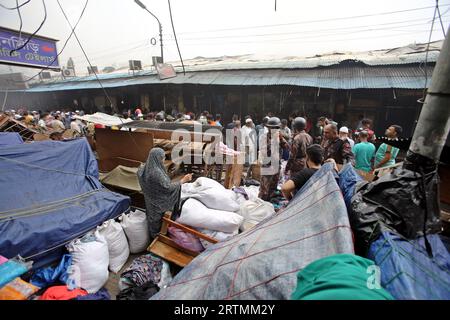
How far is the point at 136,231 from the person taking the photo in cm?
329

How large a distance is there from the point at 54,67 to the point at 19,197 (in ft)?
15.2

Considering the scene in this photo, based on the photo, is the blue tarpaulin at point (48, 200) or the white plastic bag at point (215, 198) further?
the white plastic bag at point (215, 198)

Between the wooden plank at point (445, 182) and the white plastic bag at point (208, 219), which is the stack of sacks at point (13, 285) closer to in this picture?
the white plastic bag at point (208, 219)

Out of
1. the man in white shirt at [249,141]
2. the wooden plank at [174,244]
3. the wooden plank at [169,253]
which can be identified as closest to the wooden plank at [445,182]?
the wooden plank at [174,244]

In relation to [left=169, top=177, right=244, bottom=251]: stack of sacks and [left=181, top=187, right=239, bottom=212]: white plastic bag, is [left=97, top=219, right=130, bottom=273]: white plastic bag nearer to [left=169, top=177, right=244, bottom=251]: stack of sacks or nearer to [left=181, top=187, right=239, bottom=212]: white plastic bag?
[left=169, top=177, right=244, bottom=251]: stack of sacks

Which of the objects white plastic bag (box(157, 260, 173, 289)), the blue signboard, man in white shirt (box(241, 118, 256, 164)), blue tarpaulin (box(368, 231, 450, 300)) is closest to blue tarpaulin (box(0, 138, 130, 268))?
white plastic bag (box(157, 260, 173, 289))

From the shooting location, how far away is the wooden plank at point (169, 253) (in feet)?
9.46

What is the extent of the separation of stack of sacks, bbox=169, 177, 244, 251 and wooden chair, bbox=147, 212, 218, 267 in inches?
3.5

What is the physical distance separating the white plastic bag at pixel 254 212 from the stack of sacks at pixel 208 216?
0.23 metres

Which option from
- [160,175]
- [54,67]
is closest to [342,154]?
[160,175]

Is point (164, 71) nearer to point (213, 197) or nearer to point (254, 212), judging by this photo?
point (213, 197)
